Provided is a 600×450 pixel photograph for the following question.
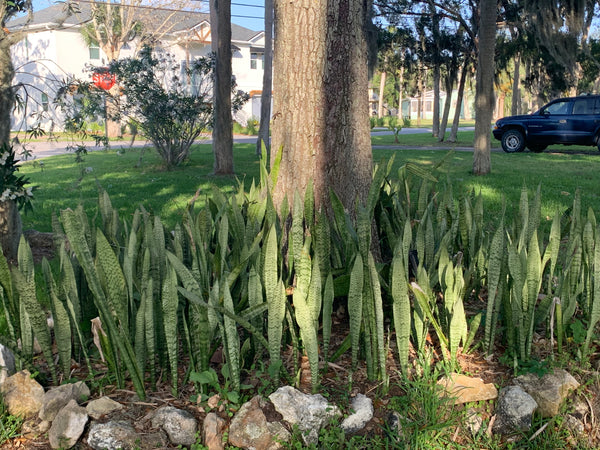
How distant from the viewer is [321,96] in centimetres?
310

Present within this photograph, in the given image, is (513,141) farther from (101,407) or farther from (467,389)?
(101,407)

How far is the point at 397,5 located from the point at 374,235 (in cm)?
1764

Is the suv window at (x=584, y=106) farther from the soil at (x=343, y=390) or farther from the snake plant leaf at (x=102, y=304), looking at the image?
the snake plant leaf at (x=102, y=304)

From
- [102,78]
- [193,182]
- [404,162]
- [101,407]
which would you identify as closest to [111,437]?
[101,407]

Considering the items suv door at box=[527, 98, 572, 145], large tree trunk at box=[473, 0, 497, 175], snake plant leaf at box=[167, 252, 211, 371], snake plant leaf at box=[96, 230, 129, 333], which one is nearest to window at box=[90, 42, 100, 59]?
suv door at box=[527, 98, 572, 145]

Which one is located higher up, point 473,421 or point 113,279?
point 113,279

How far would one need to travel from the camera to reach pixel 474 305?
312cm

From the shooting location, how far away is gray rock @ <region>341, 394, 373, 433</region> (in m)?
2.18

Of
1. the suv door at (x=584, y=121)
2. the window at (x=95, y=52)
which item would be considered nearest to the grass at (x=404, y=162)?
the suv door at (x=584, y=121)

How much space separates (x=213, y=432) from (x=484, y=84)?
9.10m

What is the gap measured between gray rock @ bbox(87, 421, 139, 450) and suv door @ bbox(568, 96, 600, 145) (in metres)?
17.3

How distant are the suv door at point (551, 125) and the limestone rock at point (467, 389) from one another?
16.4 metres

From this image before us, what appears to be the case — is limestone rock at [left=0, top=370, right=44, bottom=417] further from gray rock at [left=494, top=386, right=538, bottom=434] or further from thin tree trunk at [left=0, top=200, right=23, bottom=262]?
thin tree trunk at [left=0, top=200, right=23, bottom=262]

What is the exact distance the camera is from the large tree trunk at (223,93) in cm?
1044
